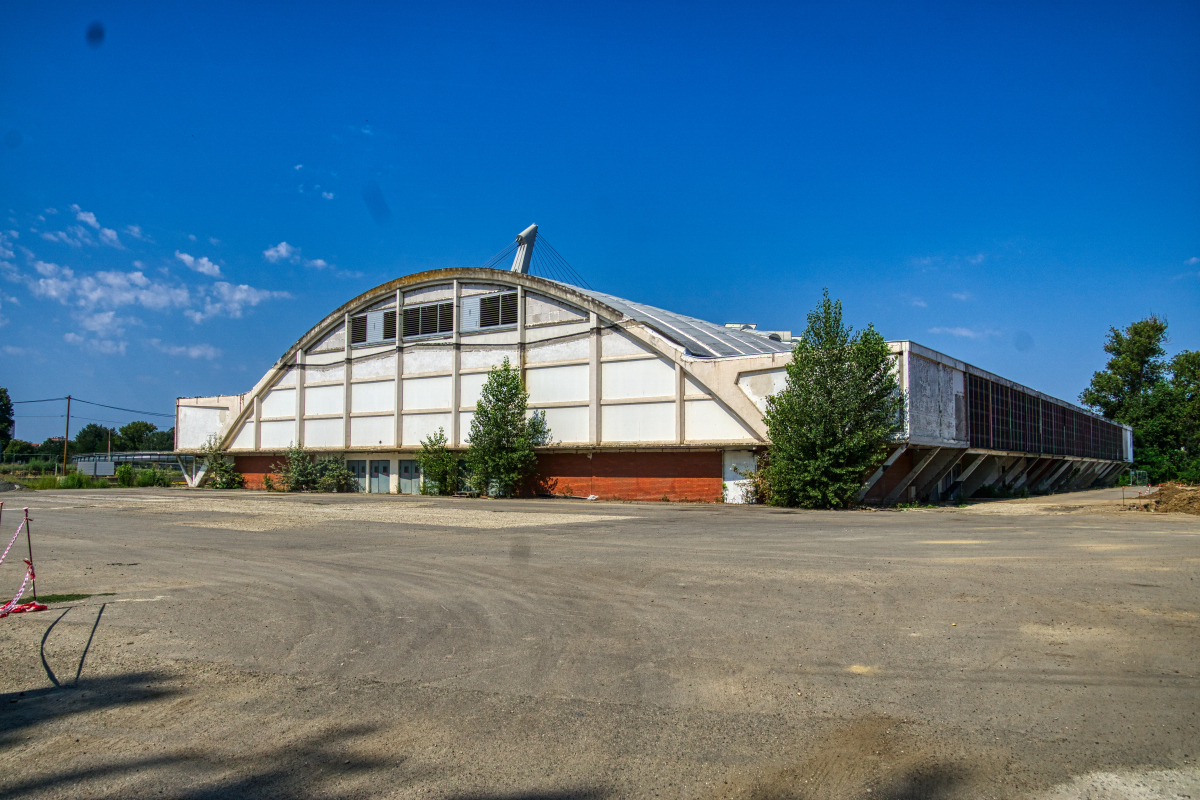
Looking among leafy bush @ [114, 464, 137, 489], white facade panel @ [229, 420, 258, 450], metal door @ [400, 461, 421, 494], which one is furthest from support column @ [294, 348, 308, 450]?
leafy bush @ [114, 464, 137, 489]

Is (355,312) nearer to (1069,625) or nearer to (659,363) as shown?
(659,363)

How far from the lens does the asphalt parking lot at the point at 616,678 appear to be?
4.10 m

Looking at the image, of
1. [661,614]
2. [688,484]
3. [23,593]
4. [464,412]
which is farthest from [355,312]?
[661,614]

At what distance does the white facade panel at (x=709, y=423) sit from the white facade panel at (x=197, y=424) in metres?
31.3

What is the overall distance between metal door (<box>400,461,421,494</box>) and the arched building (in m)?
0.07

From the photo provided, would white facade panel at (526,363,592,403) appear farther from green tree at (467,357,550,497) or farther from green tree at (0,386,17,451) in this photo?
green tree at (0,386,17,451)

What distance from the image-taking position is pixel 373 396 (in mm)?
40094

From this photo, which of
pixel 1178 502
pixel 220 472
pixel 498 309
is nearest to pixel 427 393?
pixel 498 309

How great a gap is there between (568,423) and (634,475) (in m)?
4.07

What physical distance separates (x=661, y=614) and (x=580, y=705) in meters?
2.85

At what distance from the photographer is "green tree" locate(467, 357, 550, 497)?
33.4 m

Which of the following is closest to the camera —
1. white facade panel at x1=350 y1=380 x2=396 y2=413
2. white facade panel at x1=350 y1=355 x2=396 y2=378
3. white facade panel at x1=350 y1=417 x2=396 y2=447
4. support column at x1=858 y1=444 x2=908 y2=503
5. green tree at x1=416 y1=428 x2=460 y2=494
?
support column at x1=858 y1=444 x2=908 y2=503

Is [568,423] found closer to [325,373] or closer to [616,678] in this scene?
[325,373]

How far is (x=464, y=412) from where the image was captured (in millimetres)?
36750
